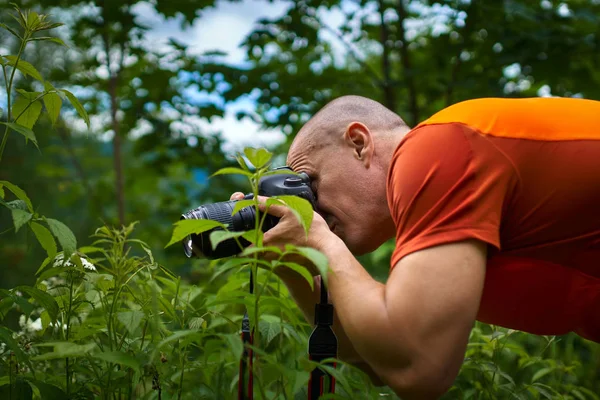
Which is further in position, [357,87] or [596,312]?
[357,87]

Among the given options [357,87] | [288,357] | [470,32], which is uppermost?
[470,32]

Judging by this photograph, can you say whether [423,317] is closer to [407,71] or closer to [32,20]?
[32,20]

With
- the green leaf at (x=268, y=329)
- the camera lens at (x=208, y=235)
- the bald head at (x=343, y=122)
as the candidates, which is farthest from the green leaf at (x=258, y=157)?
the bald head at (x=343, y=122)

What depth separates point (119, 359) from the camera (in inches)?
43.2

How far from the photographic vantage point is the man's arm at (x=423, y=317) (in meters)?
1.08

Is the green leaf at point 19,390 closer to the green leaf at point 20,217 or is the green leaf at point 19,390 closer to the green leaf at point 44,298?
the green leaf at point 44,298

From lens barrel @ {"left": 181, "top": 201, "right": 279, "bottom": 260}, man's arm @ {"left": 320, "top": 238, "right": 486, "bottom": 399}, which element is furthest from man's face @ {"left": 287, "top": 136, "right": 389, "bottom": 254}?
man's arm @ {"left": 320, "top": 238, "right": 486, "bottom": 399}

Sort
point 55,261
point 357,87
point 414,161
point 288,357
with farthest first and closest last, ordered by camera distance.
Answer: point 357,87, point 288,357, point 55,261, point 414,161

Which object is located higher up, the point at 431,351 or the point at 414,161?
the point at 414,161

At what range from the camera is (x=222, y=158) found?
3.85m

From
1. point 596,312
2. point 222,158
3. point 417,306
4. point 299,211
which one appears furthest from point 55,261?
point 222,158

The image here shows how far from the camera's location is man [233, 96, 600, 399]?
1.10 meters

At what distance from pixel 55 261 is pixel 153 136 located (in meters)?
2.68

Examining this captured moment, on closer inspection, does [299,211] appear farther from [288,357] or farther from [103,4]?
[103,4]
